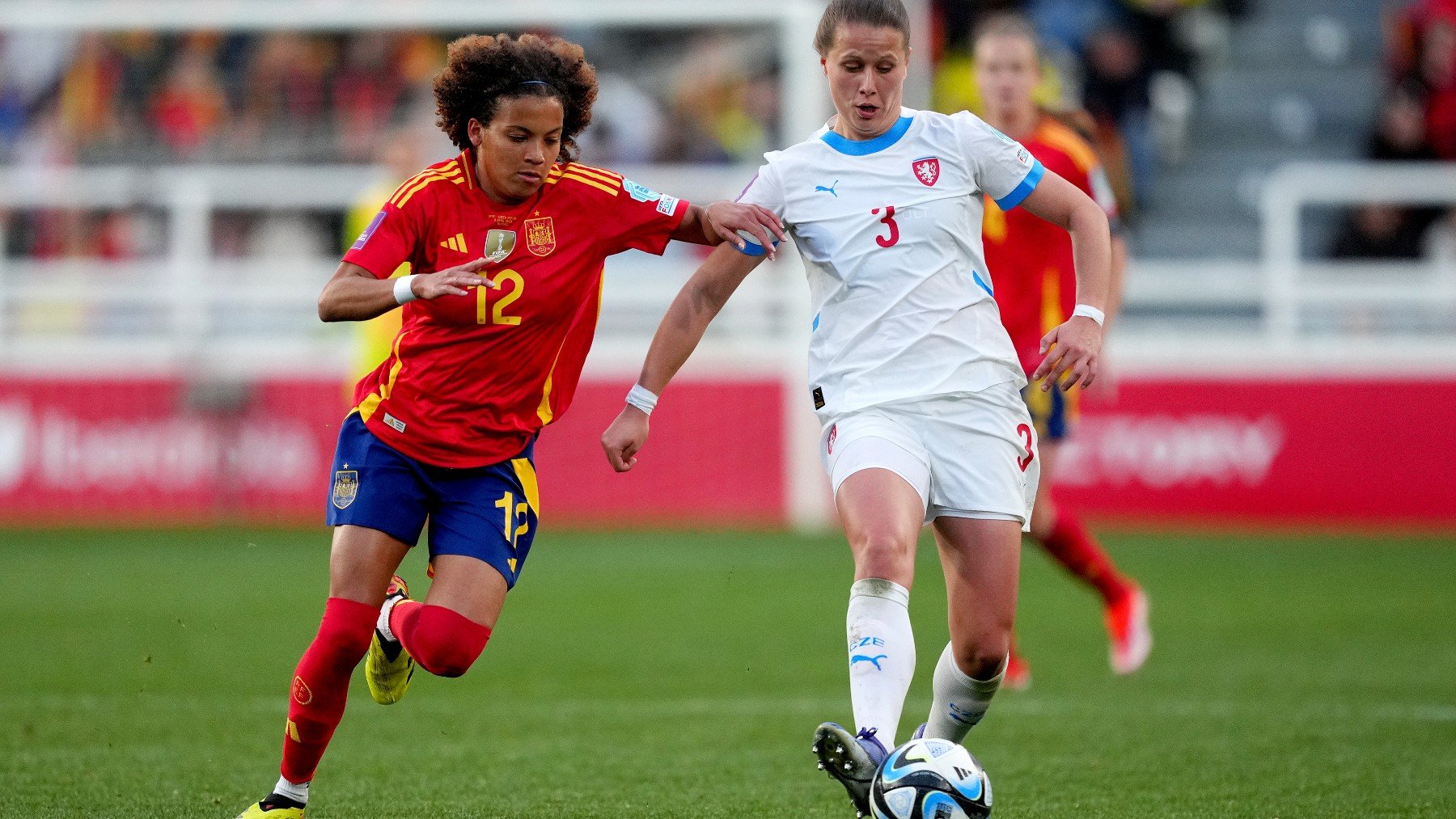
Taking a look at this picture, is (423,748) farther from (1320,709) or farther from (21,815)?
(1320,709)

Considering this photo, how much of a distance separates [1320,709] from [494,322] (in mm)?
3475

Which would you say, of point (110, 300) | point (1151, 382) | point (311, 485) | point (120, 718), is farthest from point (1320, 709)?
point (110, 300)

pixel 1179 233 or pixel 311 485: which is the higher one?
pixel 1179 233

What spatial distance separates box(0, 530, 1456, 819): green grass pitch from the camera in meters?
5.23

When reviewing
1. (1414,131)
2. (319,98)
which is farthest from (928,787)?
(319,98)

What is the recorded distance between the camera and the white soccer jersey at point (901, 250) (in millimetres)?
4707

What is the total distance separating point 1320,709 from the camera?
662 centimetres

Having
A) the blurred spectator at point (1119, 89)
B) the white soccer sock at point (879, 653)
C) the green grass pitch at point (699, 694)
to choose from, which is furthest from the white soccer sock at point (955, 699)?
the blurred spectator at point (1119, 89)

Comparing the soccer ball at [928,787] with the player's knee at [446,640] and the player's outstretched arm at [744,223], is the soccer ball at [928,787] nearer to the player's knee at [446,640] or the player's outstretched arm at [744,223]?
the player's knee at [446,640]

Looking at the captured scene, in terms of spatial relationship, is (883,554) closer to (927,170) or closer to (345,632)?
(927,170)

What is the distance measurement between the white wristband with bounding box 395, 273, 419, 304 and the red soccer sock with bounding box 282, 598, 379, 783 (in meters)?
0.80

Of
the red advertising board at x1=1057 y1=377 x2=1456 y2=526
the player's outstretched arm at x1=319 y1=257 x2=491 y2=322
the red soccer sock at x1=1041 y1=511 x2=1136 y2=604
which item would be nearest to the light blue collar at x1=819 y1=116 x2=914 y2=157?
the player's outstretched arm at x1=319 y1=257 x2=491 y2=322

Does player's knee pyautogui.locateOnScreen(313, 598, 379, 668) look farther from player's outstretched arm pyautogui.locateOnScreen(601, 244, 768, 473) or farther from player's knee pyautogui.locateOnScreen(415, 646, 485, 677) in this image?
player's outstretched arm pyautogui.locateOnScreen(601, 244, 768, 473)

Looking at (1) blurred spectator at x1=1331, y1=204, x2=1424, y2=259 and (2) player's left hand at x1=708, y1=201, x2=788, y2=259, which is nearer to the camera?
(2) player's left hand at x1=708, y1=201, x2=788, y2=259
